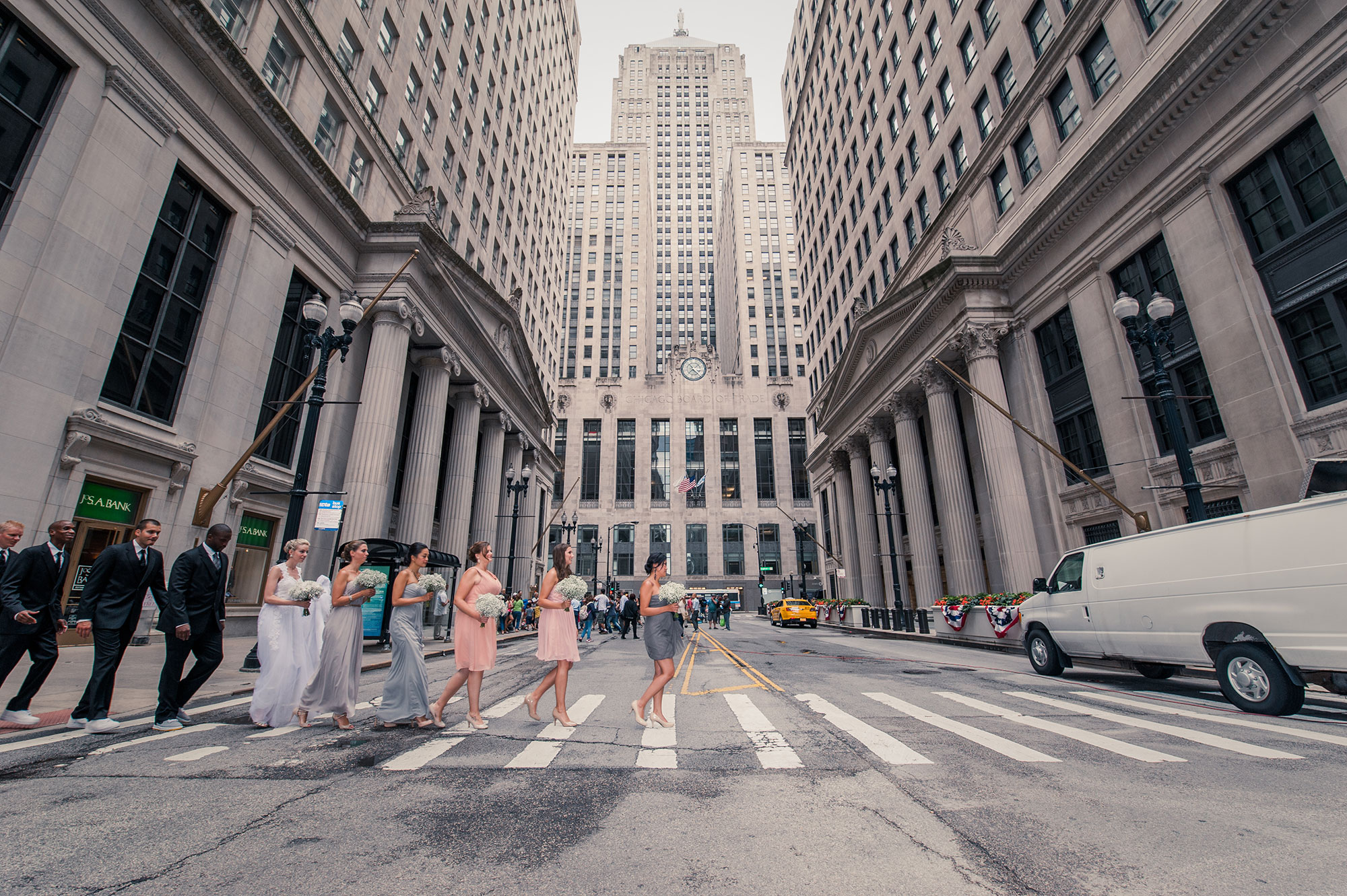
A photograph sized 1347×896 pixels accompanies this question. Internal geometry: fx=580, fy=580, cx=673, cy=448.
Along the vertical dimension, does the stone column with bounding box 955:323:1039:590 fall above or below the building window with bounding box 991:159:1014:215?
below

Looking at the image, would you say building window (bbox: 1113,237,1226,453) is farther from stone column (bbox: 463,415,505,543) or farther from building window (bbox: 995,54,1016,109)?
stone column (bbox: 463,415,505,543)

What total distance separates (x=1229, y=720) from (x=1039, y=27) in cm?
2840

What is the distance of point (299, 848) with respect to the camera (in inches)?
128

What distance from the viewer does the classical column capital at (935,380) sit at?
29281 millimetres

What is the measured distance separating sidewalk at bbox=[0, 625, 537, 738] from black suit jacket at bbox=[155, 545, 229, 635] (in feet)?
5.00

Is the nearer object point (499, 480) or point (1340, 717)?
point (1340, 717)

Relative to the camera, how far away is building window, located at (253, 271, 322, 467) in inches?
772

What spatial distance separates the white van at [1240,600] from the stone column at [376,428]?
71.9ft

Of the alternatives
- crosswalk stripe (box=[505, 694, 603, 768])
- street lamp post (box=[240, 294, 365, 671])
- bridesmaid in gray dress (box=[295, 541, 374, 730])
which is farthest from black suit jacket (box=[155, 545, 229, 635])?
street lamp post (box=[240, 294, 365, 671])

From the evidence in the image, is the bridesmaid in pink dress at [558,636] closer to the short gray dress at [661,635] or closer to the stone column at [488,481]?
the short gray dress at [661,635]

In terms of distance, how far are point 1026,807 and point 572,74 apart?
253 ft

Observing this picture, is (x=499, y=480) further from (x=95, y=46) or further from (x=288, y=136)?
(x=95, y=46)

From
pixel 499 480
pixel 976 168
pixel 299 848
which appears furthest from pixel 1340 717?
pixel 499 480

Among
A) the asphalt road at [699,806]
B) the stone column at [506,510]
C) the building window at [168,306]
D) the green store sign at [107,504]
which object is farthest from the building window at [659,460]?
the asphalt road at [699,806]
